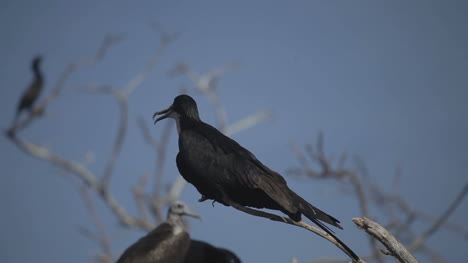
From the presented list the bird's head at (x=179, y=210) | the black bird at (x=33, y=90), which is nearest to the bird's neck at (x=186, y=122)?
the bird's head at (x=179, y=210)

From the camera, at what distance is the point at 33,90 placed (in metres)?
12.2

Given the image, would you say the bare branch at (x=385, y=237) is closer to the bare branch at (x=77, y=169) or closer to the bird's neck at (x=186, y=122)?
the bird's neck at (x=186, y=122)

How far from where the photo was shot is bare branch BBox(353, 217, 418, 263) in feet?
10.0

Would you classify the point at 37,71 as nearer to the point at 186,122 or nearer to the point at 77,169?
the point at 77,169

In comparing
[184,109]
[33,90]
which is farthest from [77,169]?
[184,109]

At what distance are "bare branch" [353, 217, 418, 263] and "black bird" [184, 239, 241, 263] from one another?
146 inches

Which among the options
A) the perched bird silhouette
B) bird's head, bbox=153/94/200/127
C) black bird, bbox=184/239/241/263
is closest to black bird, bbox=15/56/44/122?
the perched bird silhouette

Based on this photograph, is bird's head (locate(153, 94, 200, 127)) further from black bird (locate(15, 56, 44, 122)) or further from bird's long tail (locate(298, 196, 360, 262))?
black bird (locate(15, 56, 44, 122))

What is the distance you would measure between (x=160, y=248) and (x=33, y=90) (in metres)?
6.99

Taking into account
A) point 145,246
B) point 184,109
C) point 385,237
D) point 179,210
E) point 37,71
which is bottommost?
point 385,237

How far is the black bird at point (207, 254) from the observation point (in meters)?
6.62

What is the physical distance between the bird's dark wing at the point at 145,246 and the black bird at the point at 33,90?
6141 millimetres

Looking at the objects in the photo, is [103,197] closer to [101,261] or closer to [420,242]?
[101,261]

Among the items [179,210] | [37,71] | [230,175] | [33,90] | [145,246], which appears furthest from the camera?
[37,71]
